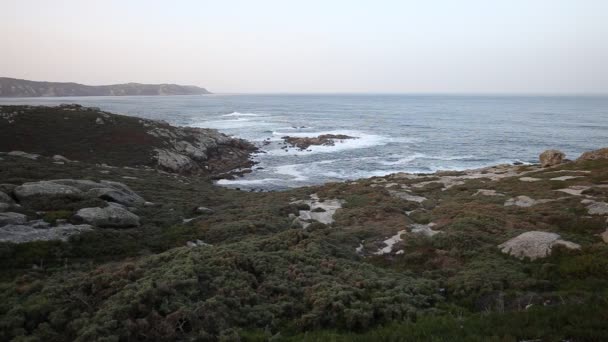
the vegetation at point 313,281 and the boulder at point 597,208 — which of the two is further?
the boulder at point 597,208

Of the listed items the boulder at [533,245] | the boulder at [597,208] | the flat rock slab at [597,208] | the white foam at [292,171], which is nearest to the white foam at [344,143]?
the white foam at [292,171]

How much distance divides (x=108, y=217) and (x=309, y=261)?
12.0m

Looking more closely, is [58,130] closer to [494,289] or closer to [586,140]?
[494,289]

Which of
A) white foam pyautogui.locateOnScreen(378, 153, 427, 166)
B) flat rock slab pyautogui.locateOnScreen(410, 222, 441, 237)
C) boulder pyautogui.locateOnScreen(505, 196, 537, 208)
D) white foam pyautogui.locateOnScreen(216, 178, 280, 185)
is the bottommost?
white foam pyautogui.locateOnScreen(216, 178, 280, 185)

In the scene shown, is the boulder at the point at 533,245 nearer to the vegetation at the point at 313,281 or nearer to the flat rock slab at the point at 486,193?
the vegetation at the point at 313,281

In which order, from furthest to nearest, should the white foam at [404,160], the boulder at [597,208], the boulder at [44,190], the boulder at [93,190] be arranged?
the white foam at [404,160] < the boulder at [93,190] < the boulder at [44,190] < the boulder at [597,208]

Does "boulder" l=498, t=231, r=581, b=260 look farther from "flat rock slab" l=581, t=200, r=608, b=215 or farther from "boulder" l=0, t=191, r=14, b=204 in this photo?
"boulder" l=0, t=191, r=14, b=204

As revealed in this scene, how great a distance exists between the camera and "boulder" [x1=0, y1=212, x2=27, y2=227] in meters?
17.2

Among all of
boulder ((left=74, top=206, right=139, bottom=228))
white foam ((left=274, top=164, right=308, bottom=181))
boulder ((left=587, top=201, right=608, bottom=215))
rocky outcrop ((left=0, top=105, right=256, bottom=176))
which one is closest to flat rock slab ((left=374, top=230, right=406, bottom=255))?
boulder ((left=587, top=201, right=608, bottom=215))

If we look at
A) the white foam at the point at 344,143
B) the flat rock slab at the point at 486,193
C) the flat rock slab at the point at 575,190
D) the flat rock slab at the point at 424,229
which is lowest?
the white foam at the point at 344,143

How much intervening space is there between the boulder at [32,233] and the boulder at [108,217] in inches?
56.9

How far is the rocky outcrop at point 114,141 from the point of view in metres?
48.7

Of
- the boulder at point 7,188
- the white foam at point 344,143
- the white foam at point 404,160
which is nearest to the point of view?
the boulder at point 7,188

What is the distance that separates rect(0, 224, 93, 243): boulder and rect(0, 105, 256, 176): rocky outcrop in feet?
103
